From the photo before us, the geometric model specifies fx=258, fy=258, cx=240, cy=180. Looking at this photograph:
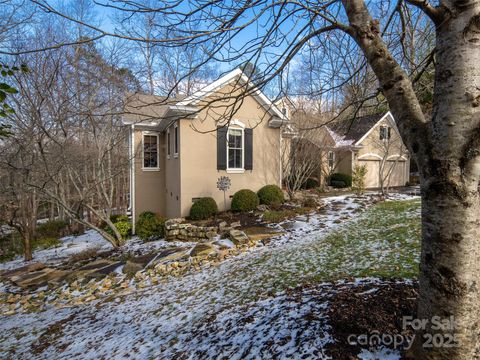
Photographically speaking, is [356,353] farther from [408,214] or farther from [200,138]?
[200,138]

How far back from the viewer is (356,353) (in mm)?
1748

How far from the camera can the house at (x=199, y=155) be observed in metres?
9.38

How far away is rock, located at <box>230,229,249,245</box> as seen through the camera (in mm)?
6996

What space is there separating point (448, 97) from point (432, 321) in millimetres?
1270

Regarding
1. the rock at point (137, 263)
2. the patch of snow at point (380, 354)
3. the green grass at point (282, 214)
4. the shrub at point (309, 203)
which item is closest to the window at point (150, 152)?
the rock at point (137, 263)

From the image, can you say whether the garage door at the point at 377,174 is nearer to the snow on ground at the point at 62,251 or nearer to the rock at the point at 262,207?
the rock at the point at 262,207

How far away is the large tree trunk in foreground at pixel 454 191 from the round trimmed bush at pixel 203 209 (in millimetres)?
7990

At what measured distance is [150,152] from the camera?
37.3 ft

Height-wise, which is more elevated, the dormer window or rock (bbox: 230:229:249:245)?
the dormer window

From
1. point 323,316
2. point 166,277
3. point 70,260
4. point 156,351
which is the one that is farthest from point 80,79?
point 323,316

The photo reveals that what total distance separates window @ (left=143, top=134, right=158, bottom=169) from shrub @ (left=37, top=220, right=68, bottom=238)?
6.47 m

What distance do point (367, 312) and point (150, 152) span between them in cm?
1076

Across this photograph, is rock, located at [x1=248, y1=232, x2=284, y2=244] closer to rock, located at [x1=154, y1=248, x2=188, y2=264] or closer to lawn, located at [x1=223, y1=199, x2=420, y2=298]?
lawn, located at [x1=223, y1=199, x2=420, y2=298]

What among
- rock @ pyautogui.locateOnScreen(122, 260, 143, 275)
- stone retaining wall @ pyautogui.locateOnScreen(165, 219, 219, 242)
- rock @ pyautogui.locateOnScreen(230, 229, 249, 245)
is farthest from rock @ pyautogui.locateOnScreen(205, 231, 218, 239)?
rock @ pyautogui.locateOnScreen(122, 260, 143, 275)
